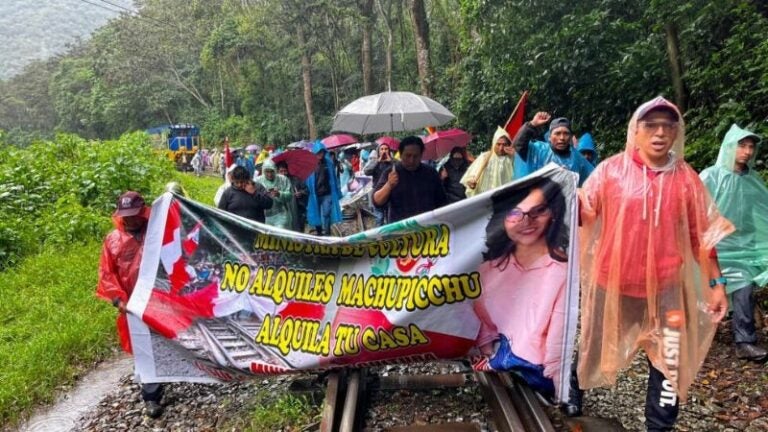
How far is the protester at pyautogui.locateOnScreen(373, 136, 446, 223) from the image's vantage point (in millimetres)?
4766

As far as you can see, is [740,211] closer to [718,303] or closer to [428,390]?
[718,303]

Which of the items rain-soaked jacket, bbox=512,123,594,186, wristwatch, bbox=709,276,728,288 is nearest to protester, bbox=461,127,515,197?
rain-soaked jacket, bbox=512,123,594,186

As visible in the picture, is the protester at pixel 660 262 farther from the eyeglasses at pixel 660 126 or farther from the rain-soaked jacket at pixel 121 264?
the rain-soaked jacket at pixel 121 264

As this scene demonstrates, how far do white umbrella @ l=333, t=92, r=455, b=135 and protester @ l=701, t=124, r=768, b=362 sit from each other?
15.1 ft

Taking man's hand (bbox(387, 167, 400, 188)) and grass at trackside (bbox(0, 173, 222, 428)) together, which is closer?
man's hand (bbox(387, 167, 400, 188))

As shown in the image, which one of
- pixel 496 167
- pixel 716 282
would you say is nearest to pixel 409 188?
pixel 496 167

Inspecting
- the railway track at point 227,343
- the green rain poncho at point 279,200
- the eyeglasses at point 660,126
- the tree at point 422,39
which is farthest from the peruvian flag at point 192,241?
the tree at point 422,39

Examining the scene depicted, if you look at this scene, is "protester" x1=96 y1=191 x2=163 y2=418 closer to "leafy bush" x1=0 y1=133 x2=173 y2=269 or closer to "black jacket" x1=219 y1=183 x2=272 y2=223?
"black jacket" x1=219 y1=183 x2=272 y2=223

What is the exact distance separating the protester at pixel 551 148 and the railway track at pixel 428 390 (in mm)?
2165

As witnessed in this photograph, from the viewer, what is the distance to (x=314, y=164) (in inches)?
327

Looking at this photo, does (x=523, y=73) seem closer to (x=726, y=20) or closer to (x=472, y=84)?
(x=472, y=84)

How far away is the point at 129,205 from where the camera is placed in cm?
400

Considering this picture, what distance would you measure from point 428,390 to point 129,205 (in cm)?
260

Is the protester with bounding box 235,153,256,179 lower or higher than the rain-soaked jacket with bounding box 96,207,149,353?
higher
